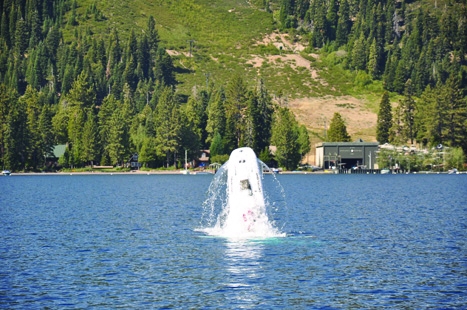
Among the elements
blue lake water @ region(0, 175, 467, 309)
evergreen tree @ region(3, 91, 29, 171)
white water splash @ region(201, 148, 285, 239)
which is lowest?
blue lake water @ region(0, 175, 467, 309)

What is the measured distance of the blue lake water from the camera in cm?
3334

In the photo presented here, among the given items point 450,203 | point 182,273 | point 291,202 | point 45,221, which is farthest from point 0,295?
point 450,203

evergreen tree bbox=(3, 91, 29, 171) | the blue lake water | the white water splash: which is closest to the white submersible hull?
the white water splash

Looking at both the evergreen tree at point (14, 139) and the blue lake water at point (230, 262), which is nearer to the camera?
the blue lake water at point (230, 262)

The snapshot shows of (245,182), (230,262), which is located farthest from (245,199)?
(230,262)

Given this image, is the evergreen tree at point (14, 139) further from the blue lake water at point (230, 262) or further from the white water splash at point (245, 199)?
the white water splash at point (245, 199)

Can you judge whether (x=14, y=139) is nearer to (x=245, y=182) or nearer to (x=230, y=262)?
(x=245, y=182)

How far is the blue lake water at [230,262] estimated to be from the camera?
33.3 meters

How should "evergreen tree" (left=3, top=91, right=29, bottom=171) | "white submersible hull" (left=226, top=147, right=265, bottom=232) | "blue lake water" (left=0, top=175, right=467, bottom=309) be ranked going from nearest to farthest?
"blue lake water" (left=0, top=175, right=467, bottom=309) → "white submersible hull" (left=226, top=147, right=265, bottom=232) → "evergreen tree" (left=3, top=91, right=29, bottom=171)

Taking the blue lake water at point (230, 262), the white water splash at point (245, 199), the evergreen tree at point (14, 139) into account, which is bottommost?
the blue lake water at point (230, 262)

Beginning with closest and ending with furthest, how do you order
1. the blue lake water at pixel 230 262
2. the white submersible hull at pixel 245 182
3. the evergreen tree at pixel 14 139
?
1. the blue lake water at pixel 230 262
2. the white submersible hull at pixel 245 182
3. the evergreen tree at pixel 14 139

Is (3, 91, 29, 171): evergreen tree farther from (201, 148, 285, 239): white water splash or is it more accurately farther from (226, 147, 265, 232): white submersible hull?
(226, 147, 265, 232): white submersible hull

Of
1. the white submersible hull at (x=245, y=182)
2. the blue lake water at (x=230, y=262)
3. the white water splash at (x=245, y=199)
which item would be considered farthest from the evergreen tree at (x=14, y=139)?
the white submersible hull at (x=245, y=182)

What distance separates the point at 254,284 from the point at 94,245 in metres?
16.7
